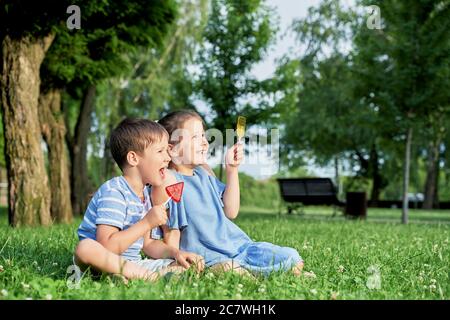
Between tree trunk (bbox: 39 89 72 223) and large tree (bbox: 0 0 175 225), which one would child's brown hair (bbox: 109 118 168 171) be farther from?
tree trunk (bbox: 39 89 72 223)

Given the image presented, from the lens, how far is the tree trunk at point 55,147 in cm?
1349

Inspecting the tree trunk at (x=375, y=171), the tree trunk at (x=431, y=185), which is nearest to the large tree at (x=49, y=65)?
the tree trunk at (x=431, y=185)

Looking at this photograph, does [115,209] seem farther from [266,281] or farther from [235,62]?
[235,62]

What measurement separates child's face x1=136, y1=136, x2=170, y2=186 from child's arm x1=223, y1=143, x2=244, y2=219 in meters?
0.46

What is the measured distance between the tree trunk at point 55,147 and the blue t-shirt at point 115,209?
31.9ft

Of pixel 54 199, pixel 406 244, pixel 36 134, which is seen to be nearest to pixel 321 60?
pixel 54 199

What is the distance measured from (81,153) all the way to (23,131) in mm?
6122

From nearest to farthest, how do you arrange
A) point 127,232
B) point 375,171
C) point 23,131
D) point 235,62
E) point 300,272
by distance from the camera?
point 127,232
point 300,272
point 23,131
point 235,62
point 375,171

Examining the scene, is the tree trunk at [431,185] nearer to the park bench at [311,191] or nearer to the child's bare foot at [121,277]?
the park bench at [311,191]

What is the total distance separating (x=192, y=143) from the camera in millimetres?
4371

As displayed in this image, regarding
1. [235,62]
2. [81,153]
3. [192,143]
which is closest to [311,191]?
[235,62]
